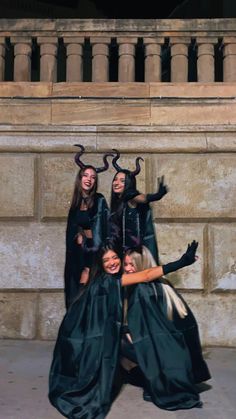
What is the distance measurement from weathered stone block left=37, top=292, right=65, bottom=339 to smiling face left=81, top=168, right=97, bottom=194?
1.36 m

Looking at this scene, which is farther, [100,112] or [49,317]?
[100,112]

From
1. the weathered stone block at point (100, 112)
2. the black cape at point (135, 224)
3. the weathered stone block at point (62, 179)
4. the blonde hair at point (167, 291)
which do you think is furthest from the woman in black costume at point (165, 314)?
the weathered stone block at point (100, 112)

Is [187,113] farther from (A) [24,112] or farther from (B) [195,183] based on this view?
(A) [24,112]

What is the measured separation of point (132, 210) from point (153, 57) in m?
1.90

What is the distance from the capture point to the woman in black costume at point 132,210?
17.9ft

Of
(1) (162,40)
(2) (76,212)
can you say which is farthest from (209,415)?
(1) (162,40)

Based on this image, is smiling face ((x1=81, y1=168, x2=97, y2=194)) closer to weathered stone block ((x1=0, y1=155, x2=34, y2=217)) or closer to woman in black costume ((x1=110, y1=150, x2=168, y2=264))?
woman in black costume ((x1=110, y1=150, x2=168, y2=264))

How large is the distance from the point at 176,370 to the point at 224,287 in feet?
6.40

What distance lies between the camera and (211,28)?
245 inches

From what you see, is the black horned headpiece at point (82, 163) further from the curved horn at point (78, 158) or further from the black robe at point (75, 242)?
the black robe at point (75, 242)

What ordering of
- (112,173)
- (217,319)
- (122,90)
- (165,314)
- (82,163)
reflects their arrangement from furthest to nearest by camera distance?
(122,90) < (112,173) < (217,319) < (82,163) < (165,314)

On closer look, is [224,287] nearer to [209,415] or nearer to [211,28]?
[209,415]

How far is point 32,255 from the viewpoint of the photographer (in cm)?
607
